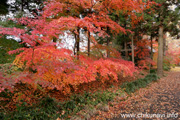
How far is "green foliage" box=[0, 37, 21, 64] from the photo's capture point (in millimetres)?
5551

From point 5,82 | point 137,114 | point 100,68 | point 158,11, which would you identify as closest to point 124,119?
point 137,114

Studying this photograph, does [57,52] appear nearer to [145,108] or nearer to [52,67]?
[52,67]

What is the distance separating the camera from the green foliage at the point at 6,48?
5.55 m

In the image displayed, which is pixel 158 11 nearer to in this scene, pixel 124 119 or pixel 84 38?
pixel 84 38

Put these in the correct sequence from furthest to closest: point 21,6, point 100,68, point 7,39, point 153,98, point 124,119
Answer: point 21,6
point 7,39
point 153,98
point 100,68
point 124,119

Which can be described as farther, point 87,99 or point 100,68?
point 100,68

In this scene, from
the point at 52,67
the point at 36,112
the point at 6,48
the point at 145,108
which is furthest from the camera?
the point at 6,48

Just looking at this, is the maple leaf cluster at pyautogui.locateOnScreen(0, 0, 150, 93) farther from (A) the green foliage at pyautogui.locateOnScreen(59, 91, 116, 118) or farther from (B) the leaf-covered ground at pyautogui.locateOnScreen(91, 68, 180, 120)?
(B) the leaf-covered ground at pyautogui.locateOnScreen(91, 68, 180, 120)

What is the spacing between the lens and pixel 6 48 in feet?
19.9

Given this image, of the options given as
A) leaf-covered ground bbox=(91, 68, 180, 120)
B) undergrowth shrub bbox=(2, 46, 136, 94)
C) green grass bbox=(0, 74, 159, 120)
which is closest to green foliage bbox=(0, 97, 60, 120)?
green grass bbox=(0, 74, 159, 120)

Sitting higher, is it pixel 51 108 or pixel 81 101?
pixel 51 108

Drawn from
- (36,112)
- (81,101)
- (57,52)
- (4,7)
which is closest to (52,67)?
(57,52)

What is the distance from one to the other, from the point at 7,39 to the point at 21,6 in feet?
11.4

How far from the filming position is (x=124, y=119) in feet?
14.1
